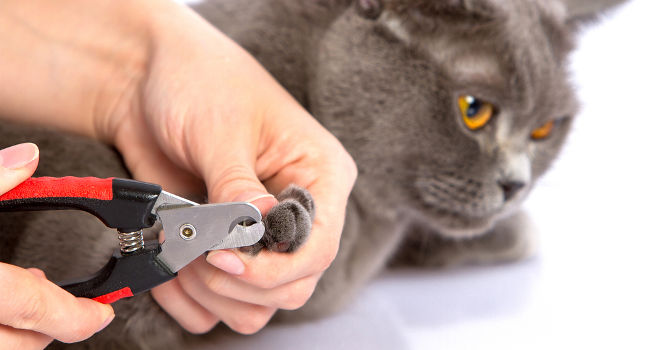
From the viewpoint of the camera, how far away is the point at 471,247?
1.31 meters

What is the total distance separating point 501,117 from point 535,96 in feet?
0.24

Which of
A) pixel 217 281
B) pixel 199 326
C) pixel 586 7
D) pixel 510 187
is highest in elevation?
pixel 586 7

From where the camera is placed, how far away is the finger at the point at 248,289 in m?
0.74

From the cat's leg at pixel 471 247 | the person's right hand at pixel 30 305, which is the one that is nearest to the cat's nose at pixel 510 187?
the cat's leg at pixel 471 247

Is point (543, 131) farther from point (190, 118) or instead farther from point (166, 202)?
point (166, 202)

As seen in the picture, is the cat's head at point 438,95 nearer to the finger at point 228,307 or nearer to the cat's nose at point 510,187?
the cat's nose at point 510,187

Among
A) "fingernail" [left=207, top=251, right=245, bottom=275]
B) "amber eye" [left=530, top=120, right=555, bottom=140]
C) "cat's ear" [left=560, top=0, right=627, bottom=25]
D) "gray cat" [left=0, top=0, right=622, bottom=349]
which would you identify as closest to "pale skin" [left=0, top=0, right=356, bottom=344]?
"fingernail" [left=207, top=251, right=245, bottom=275]

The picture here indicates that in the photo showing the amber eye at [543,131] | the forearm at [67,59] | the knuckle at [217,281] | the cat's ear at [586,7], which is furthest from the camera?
the cat's ear at [586,7]

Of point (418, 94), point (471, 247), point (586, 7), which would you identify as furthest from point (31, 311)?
point (586, 7)

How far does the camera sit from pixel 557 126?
1.21m

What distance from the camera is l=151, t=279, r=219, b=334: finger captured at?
836 mm

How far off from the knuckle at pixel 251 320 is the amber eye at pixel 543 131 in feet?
1.99

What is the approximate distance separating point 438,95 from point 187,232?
533 millimetres

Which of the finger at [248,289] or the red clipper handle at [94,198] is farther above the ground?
the red clipper handle at [94,198]
